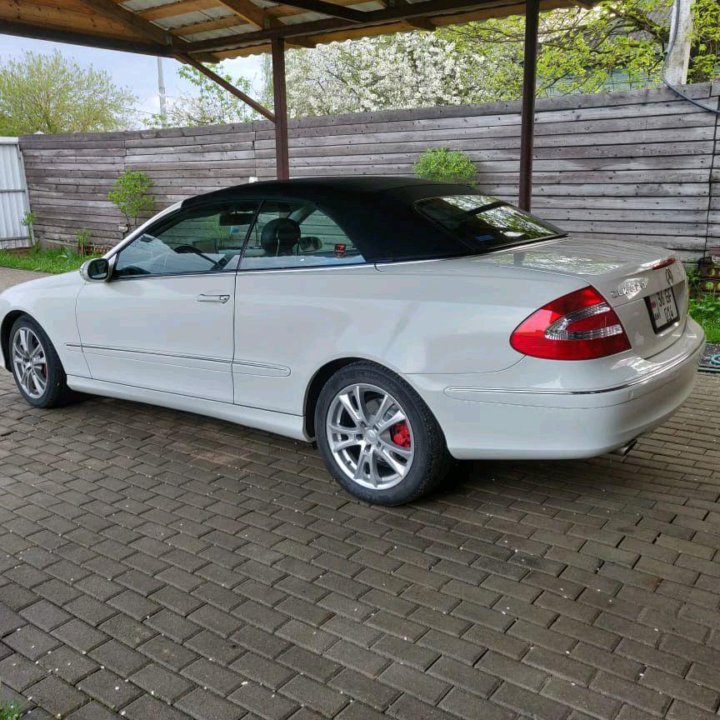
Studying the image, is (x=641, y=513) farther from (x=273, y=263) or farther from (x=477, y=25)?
(x=477, y=25)

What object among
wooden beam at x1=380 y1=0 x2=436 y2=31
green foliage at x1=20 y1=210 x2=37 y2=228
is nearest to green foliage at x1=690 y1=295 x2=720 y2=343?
wooden beam at x1=380 y1=0 x2=436 y2=31

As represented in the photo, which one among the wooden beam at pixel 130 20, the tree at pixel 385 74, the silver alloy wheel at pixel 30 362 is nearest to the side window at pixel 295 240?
the silver alloy wheel at pixel 30 362

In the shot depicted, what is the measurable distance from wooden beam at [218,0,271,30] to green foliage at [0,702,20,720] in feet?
20.9

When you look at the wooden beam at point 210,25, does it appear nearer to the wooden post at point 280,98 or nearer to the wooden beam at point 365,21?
the wooden beam at point 365,21

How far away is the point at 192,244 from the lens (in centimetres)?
466

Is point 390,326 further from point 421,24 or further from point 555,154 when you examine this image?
point 555,154

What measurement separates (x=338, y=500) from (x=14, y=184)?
13.9 m

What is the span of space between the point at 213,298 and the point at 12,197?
1292 cm

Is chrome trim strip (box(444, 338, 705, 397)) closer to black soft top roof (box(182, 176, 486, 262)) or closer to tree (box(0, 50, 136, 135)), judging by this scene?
black soft top roof (box(182, 176, 486, 262))

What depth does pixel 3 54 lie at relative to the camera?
23688mm

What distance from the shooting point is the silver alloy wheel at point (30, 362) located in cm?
Result: 564

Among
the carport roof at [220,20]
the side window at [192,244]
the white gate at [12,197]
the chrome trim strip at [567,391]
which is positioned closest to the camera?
the chrome trim strip at [567,391]

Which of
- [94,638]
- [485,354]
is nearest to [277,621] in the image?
[94,638]

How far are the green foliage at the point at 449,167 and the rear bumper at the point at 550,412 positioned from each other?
605 cm
